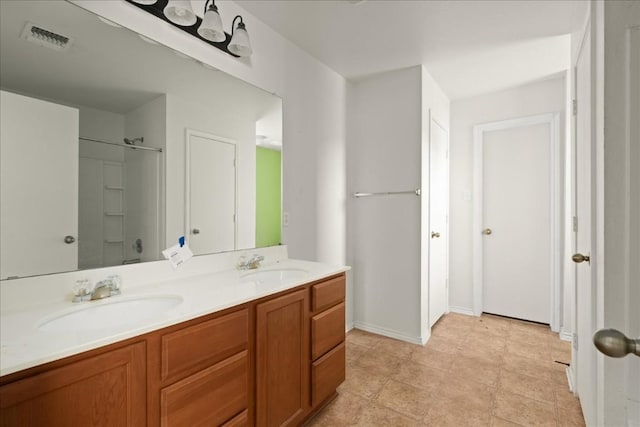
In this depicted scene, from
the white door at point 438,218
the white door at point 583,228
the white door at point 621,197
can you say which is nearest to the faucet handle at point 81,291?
the white door at point 621,197

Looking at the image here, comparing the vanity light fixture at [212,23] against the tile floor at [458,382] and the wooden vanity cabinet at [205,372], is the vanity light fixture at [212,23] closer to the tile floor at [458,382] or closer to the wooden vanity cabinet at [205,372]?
the wooden vanity cabinet at [205,372]

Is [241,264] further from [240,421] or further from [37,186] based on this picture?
[37,186]

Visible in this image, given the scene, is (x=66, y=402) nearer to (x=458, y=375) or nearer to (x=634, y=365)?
(x=634, y=365)

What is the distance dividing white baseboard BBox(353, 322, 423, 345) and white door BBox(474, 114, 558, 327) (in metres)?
1.20

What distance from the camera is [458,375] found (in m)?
2.17

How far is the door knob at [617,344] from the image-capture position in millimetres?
510

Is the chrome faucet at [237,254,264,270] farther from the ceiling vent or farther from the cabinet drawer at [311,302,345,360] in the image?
the ceiling vent

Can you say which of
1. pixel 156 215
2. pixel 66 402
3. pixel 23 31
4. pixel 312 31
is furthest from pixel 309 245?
pixel 23 31

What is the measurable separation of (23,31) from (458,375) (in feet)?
9.87

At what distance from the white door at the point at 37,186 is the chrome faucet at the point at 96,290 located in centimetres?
11

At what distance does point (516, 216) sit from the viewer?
10.5ft

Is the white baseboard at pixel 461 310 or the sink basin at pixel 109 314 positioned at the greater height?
the sink basin at pixel 109 314

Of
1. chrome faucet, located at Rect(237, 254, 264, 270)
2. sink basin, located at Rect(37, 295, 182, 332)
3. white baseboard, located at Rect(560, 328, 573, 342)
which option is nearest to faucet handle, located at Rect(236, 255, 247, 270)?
Answer: chrome faucet, located at Rect(237, 254, 264, 270)

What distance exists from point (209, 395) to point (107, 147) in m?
1.15
